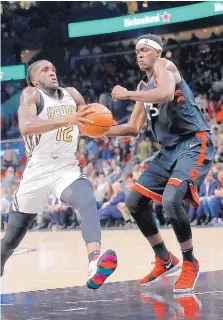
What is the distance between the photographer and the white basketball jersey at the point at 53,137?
593 centimetres

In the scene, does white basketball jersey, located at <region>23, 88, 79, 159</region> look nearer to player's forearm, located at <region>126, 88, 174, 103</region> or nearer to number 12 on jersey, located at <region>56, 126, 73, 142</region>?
number 12 on jersey, located at <region>56, 126, 73, 142</region>

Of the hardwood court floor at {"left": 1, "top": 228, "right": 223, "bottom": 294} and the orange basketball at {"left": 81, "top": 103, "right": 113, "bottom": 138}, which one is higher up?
the orange basketball at {"left": 81, "top": 103, "right": 113, "bottom": 138}

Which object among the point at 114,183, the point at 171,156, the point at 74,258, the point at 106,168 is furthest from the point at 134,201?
the point at 106,168

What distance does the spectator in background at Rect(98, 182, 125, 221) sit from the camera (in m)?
15.3

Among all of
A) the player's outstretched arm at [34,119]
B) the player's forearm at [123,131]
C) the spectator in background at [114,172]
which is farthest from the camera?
the spectator in background at [114,172]

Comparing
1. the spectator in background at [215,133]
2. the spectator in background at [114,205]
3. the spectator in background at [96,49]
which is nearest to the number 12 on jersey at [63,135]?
the spectator in background at [114,205]

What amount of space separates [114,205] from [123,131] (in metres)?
8.80

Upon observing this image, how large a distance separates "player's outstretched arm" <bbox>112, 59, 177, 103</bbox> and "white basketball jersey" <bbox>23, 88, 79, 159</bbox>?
0.49 meters

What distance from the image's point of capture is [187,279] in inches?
241

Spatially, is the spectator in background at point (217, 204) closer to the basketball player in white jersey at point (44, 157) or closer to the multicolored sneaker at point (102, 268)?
the basketball player in white jersey at point (44, 157)

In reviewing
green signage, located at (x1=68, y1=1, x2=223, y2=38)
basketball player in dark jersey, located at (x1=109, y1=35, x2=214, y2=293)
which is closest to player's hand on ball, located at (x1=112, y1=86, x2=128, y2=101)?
basketball player in dark jersey, located at (x1=109, y1=35, x2=214, y2=293)

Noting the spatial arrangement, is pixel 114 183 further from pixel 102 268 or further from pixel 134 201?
pixel 102 268

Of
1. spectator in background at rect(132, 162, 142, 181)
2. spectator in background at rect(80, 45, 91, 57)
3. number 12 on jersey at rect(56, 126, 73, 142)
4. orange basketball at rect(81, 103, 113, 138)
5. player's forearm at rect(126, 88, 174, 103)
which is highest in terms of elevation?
spectator in background at rect(80, 45, 91, 57)

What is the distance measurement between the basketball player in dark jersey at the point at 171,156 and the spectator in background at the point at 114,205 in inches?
341
